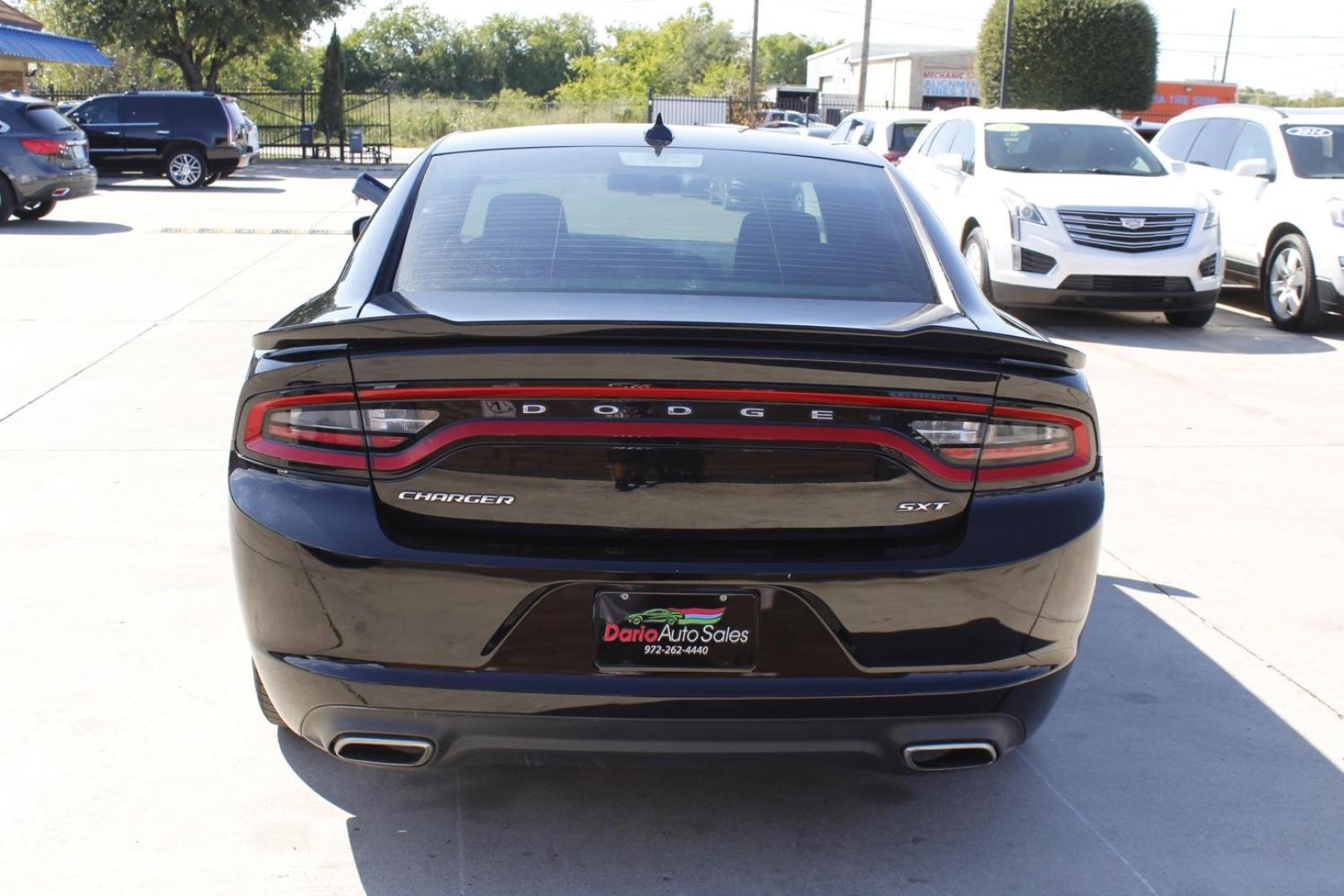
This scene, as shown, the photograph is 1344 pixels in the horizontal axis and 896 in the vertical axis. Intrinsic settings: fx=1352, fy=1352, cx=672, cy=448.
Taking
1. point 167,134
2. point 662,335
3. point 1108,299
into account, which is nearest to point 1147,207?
point 1108,299

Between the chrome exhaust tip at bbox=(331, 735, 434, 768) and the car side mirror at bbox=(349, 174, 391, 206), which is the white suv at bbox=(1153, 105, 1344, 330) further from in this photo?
the chrome exhaust tip at bbox=(331, 735, 434, 768)

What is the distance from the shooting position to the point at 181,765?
353 cm

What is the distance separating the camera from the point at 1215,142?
1299cm

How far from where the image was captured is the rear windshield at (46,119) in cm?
1762

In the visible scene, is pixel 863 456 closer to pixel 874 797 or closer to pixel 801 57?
pixel 874 797

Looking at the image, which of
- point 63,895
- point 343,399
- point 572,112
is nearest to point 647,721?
point 343,399

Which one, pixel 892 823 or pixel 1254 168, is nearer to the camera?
pixel 892 823

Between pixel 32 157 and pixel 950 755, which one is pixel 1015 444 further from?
pixel 32 157

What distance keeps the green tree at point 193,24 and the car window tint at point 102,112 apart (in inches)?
393

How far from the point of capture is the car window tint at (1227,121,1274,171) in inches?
474

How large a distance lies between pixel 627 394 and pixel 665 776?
4.20 ft

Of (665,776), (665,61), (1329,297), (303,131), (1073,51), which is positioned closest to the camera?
(665,776)

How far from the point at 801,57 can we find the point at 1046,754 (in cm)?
14424

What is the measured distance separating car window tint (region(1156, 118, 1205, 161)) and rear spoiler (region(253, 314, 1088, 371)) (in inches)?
461
